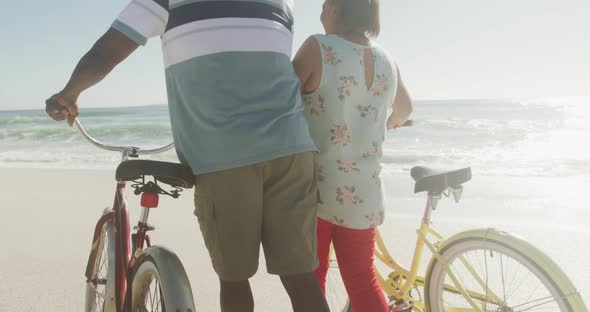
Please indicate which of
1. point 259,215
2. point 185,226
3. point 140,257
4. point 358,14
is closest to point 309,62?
point 358,14

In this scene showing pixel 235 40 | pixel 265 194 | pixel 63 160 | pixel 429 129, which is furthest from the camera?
pixel 429 129

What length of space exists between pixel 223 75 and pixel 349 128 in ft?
1.88

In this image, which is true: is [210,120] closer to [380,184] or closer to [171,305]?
[171,305]

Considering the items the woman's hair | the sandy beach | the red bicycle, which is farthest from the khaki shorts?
the sandy beach

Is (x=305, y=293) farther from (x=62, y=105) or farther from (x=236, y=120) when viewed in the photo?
(x=62, y=105)

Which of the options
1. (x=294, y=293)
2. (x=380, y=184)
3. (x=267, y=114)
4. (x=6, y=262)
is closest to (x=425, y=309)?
(x=380, y=184)

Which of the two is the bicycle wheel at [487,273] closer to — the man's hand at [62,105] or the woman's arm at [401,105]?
the woman's arm at [401,105]

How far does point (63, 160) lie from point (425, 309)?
1132cm

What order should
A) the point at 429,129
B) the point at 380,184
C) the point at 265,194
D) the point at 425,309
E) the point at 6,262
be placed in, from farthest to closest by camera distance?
the point at 429,129
the point at 6,262
the point at 425,309
the point at 380,184
the point at 265,194

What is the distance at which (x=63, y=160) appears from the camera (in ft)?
38.7

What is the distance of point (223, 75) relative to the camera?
1.39 metres

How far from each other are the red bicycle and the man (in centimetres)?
11

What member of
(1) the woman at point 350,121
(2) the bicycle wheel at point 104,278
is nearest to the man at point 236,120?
(1) the woman at point 350,121

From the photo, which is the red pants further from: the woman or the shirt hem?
the shirt hem
